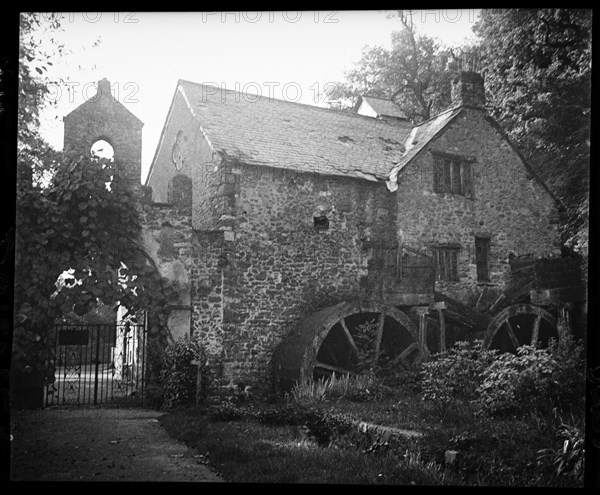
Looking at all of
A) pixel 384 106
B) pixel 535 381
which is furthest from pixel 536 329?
pixel 384 106

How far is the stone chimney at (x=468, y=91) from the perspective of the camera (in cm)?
746

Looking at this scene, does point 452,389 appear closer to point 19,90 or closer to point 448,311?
point 448,311

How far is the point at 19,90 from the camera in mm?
5590

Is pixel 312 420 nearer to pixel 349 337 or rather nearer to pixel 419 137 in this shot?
pixel 349 337

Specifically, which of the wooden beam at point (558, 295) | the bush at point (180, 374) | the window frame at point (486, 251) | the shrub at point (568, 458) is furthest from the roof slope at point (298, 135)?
the shrub at point (568, 458)

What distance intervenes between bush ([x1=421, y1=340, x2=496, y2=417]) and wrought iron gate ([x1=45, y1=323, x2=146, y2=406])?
313 centimetres

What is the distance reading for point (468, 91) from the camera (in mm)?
7719

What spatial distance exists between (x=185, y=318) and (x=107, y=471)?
2252 millimetres

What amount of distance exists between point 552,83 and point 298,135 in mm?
3171

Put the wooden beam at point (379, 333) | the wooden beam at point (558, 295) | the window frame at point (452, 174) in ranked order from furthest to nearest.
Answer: the window frame at point (452, 174)
the wooden beam at point (379, 333)
the wooden beam at point (558, 295)

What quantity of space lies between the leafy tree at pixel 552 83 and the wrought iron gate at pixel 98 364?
483 cm

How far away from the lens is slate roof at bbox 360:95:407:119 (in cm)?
744

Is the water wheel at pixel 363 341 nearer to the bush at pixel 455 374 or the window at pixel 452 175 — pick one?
the bush at pixel 455 374

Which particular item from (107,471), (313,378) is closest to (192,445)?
(107,471)
